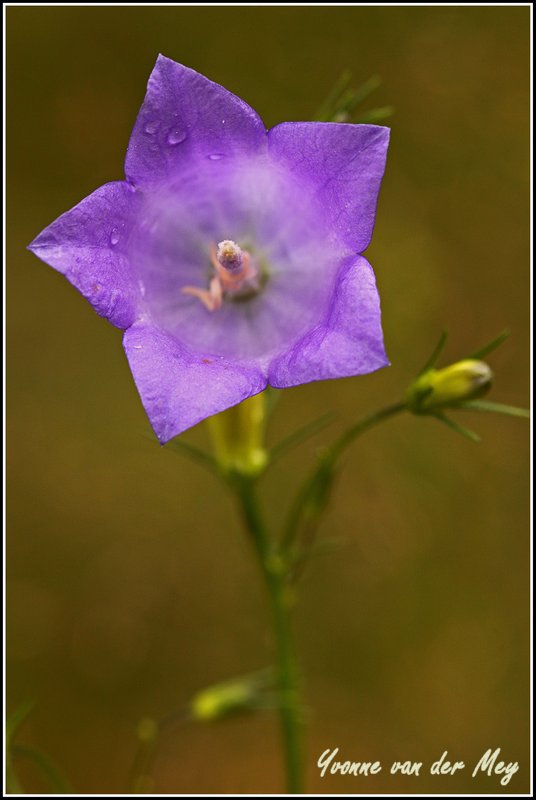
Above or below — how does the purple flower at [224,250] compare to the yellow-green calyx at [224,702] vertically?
above

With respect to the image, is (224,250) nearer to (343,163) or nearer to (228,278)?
(228,278)

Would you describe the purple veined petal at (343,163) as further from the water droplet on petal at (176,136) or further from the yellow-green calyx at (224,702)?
the yellow-green calyx at (224,702)

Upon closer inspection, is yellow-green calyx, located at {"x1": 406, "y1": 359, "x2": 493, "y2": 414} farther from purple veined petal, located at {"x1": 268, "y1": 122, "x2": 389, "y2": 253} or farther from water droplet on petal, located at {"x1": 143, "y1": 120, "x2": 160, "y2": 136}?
water droplet on petal, located at {"x1": 143, "y1": 120, "x2": 160, "y2": 136}

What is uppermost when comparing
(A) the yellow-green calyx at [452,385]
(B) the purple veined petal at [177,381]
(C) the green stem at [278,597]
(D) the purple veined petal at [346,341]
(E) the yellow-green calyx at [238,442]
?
(D) the purple veined petal at [346,341]

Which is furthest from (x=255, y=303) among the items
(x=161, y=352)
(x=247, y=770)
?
(x=247, y=770)
